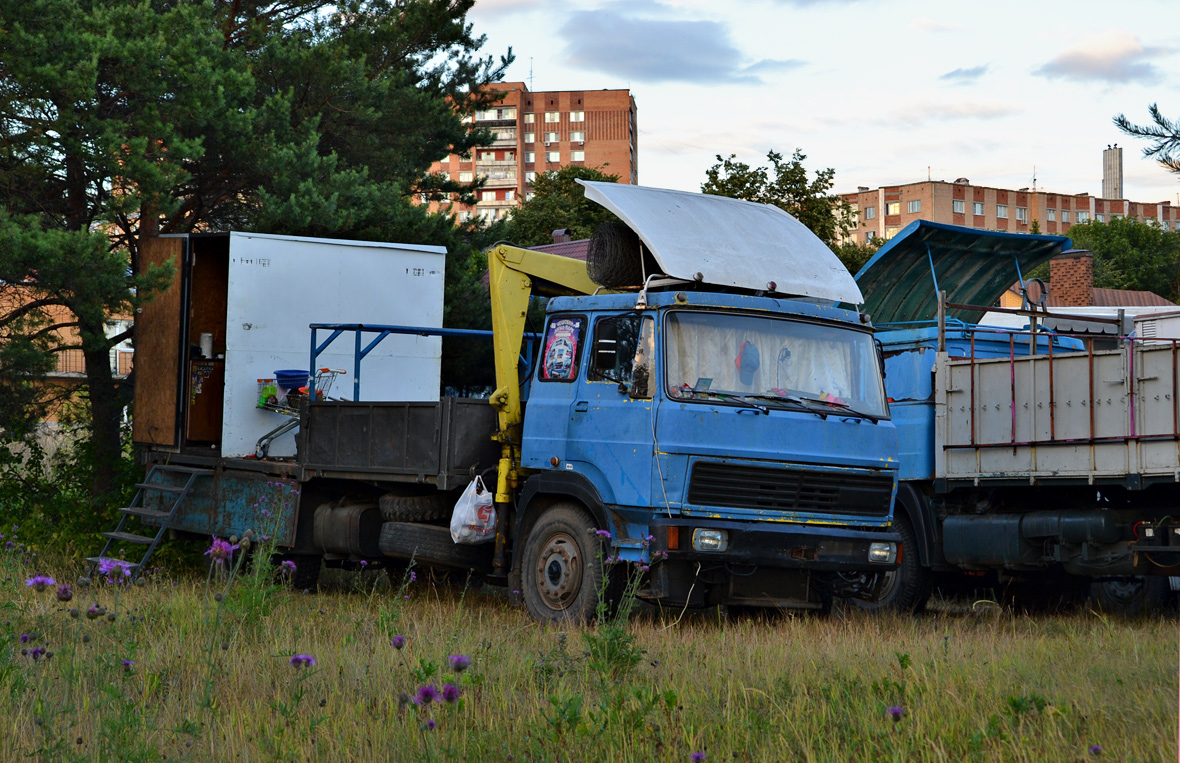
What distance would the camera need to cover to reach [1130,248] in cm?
7131

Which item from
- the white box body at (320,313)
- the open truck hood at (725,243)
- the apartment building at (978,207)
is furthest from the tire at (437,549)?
the apartment building at (978,207)

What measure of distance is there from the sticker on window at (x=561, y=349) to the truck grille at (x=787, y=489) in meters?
1.43

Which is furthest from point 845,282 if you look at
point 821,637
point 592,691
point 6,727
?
point 6,727

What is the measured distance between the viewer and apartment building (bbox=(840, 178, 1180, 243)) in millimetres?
107312

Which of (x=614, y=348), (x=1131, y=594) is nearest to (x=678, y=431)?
(x=614, y=348)

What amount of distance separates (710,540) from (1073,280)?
34.5 meters

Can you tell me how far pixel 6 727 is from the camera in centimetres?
483

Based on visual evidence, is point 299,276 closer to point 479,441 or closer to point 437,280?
point 437,280

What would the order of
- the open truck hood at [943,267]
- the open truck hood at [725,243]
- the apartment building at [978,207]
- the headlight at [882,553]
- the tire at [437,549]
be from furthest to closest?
the apartment building at [978,207], the open truck hood at [943,267], the tire at [437,549], the open truck hood at [725,243], the headlight at [882,553]

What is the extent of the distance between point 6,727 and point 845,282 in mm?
6639

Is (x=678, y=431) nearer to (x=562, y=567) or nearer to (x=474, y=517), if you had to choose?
(x=562, y=567)

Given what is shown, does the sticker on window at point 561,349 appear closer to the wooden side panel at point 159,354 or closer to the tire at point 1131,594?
the wooden side panel at point 159,354

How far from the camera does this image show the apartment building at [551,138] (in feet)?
356

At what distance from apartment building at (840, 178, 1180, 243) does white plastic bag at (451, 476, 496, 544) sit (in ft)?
321
